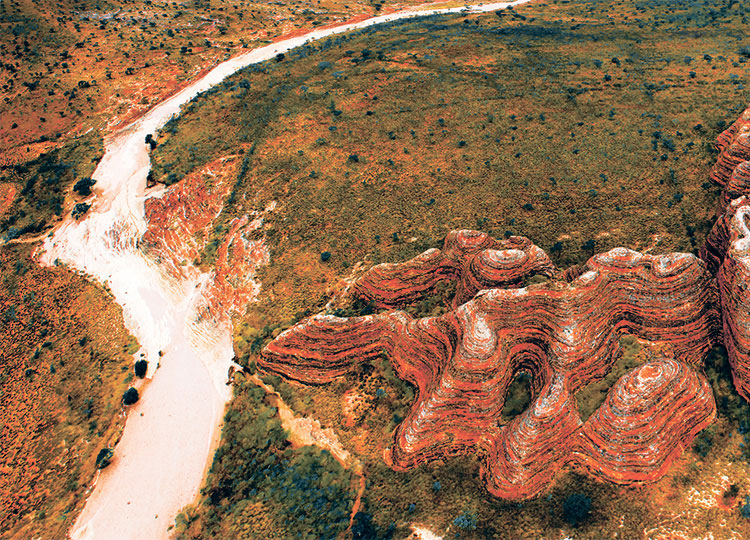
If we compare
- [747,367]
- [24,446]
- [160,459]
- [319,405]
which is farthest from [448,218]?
[24,446]

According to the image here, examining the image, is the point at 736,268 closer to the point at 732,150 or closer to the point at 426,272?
the point at 426,272

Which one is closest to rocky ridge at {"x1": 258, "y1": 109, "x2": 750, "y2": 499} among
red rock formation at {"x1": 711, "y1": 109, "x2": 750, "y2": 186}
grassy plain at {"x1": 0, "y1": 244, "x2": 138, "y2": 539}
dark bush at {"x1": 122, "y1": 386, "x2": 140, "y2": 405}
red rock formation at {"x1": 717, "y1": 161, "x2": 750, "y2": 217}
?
red rock formation at {"x1": 717, "y1": 161, "x2": 750, "y2": 217}

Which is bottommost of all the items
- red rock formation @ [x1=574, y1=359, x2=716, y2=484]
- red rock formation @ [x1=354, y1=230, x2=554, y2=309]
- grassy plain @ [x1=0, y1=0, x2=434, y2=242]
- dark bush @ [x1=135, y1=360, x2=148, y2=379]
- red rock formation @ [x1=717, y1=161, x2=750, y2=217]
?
red rock formation @ [x1=574, y1=359, x2=716, y2=484]

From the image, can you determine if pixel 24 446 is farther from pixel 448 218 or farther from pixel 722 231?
pixel 722 231

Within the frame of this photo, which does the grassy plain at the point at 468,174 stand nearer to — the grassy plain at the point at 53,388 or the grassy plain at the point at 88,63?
the grassy plain at the point at 53,388

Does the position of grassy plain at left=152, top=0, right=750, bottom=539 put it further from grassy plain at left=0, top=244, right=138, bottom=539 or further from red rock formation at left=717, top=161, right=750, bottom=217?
grassy plain at left=0, top=244, right=138, bottom=539
